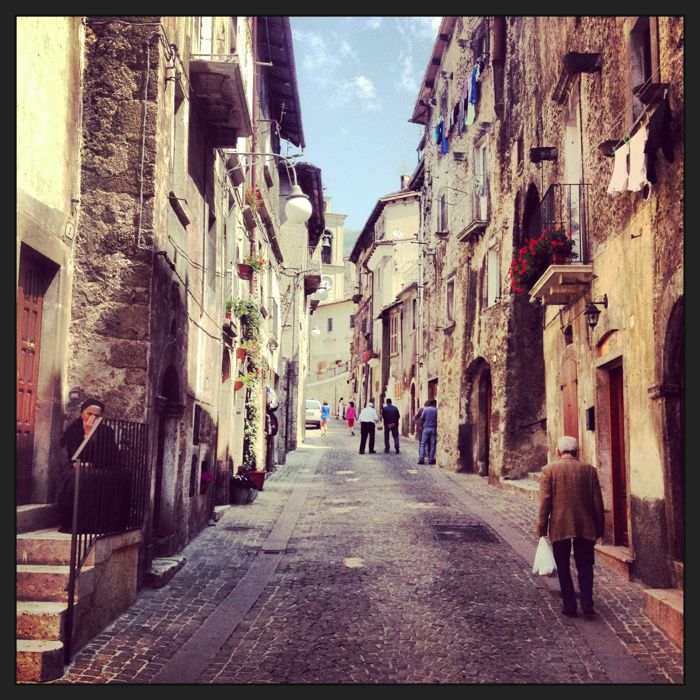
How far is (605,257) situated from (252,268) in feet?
24.0

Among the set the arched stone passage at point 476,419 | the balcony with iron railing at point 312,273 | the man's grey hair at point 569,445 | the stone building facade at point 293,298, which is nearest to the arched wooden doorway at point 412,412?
the stone building facade at point 293,298

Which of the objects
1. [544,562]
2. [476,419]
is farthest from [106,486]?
[476,419]

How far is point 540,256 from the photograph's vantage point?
13297 millimetres

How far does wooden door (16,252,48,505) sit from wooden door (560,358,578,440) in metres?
8.41

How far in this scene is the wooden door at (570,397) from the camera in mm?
13359

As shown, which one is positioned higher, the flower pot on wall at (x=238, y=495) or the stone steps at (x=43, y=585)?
the stone steps at (x=43, y=585)

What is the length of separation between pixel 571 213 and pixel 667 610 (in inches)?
291

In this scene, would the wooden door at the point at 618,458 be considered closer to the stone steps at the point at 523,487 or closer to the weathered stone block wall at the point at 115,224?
the stone steps at the point at 523,487

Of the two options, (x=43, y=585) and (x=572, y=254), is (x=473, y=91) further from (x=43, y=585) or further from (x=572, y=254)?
(x=43, y=585)

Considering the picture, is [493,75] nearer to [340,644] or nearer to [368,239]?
[340,644]

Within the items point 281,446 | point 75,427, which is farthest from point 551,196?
point 281,446

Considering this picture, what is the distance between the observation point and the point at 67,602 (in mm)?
6395

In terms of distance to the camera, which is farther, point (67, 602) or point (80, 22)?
point (80, 22)

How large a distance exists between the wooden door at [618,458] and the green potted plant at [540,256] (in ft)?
7.67
